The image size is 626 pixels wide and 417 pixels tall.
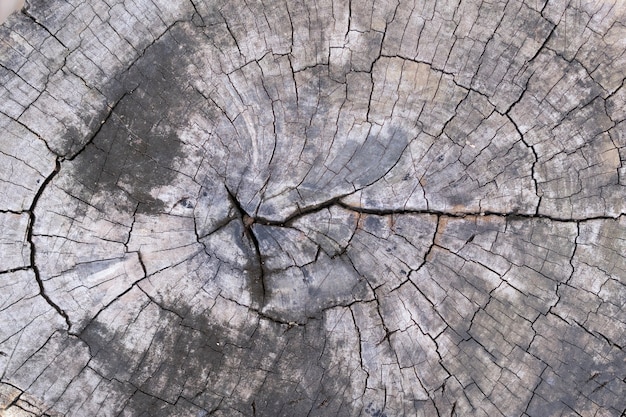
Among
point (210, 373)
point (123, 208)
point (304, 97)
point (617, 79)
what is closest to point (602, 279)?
point (617, 79)

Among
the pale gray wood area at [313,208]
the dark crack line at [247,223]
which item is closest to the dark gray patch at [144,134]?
the pale gray wood area at [313,208]

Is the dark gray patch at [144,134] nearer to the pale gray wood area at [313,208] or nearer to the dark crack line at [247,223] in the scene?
the pale gray wood area at [313,208]

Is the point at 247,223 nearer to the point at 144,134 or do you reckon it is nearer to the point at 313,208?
the point at 313,208

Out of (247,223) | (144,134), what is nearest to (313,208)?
(247,223)

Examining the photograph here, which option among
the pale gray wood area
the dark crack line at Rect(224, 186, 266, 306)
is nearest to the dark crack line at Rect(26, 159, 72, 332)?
the pale gray wood area

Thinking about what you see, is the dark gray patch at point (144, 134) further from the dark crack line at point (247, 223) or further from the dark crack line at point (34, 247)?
the dark crack line at point (247, 223)

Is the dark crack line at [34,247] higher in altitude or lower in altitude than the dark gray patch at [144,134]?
lower

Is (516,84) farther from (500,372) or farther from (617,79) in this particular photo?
(500,372)

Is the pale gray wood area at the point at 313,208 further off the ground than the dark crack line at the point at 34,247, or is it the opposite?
the pale gray wood area at the point at 313,208
